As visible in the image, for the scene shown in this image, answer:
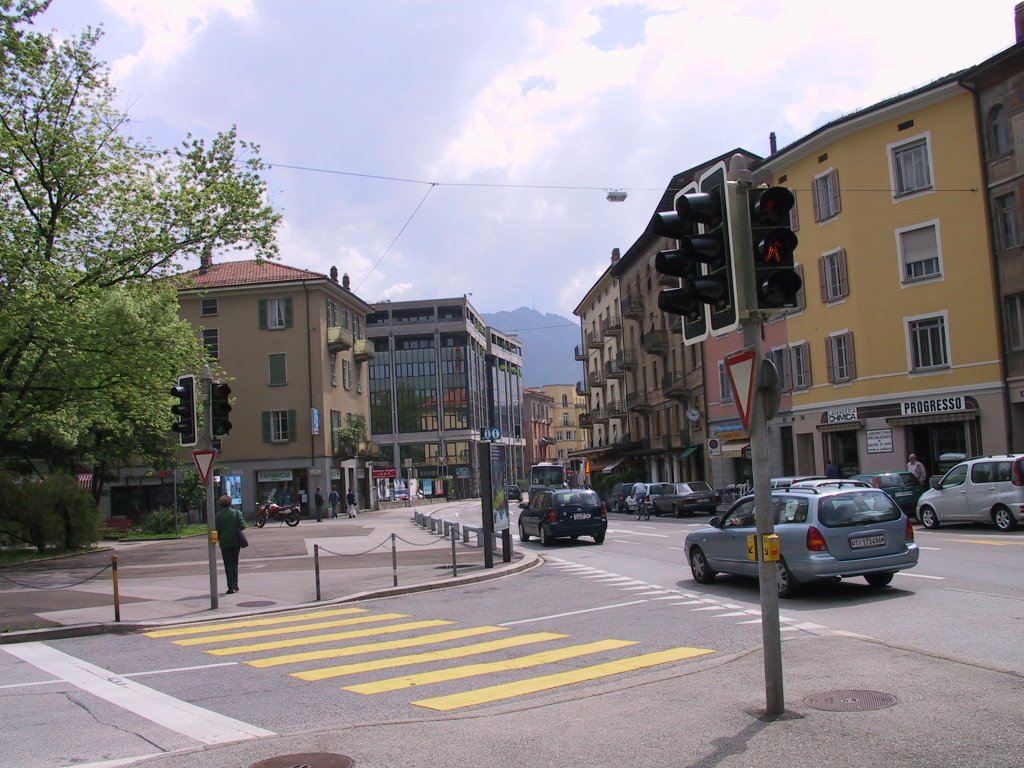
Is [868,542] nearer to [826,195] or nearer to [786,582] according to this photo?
[786,582]

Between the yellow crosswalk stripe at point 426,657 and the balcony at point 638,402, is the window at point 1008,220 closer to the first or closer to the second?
the yellow crosswalk stripe at point 426,657

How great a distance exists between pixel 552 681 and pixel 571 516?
17739 millimetres

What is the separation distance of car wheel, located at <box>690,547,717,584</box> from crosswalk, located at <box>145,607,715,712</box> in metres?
4.33

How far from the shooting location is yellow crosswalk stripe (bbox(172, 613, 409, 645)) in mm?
12297

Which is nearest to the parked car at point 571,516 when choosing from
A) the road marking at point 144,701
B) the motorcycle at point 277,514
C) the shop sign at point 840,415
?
the shop sign at point 840,415

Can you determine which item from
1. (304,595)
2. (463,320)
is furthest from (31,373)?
(463,320)

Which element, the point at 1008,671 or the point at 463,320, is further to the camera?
the point at 463,320

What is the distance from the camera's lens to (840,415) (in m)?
36.2

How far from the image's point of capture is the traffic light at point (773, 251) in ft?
21.0

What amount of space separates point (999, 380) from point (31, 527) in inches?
1188

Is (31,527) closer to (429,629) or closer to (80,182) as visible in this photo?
(80,182)

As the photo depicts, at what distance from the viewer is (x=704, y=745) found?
5973 mm

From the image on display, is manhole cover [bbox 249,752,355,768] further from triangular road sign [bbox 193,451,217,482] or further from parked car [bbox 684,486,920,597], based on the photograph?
triangular road sign [bbox 193,451,217,482]

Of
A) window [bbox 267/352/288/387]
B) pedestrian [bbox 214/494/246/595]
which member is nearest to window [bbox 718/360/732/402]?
window [bbox 267/352/288/387]
